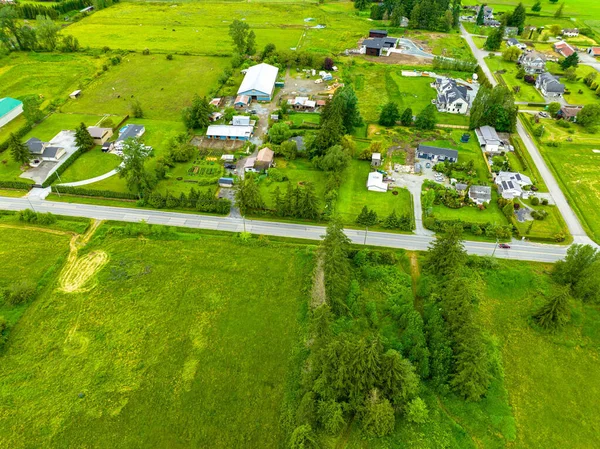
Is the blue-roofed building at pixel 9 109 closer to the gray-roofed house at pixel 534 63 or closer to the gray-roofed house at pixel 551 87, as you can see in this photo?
the gray-roofed house at pixel 551 87

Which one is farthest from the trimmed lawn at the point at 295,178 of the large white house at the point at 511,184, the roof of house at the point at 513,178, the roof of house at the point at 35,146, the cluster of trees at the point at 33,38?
the cluster of trees at the point at 33,38

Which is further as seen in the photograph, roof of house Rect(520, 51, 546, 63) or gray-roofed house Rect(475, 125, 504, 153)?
roof of house Rect(520, 51, 546, 63)

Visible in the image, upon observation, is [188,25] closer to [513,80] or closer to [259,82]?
[259,82]

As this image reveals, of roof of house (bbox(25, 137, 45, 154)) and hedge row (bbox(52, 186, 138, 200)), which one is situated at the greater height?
roof of house (bbox(25, 137, 45, 154))

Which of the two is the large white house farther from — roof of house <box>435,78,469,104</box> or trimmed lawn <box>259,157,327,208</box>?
trimmed lawn <box>259,157,327,208</box>

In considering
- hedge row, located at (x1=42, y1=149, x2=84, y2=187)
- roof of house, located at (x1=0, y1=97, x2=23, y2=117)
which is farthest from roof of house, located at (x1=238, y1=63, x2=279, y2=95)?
roof of house, located at (x1=0, y1=97, x2=23, y2=117)

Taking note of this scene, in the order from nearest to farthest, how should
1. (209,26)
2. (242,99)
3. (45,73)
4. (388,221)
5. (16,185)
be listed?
(388,221) < (16,185) < (242,99) < (45,73) < (209,26)

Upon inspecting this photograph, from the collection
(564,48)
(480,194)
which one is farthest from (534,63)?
(480,194)

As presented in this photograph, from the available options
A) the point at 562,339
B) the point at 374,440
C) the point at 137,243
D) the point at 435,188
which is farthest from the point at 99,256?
the point at 562,339
